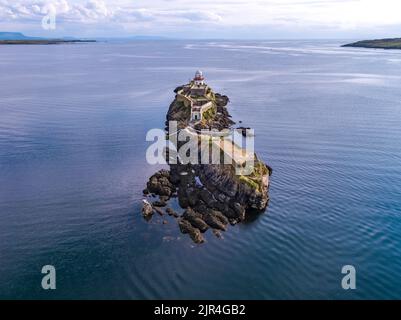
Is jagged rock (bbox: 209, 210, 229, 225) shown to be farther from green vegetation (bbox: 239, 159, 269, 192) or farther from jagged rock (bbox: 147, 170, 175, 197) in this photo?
jagged rock (bbox: 147, 170, 175, 197)

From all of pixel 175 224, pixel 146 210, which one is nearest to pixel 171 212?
pixel 175 224

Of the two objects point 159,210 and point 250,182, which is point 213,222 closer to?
point 159,210

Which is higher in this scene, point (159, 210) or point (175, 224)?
point (159, 210)

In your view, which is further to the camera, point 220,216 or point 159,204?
point 159,204

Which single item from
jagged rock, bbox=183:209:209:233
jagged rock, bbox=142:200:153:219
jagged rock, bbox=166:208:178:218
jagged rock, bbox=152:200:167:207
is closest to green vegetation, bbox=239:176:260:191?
jagged rock, bbox=183:209:209:233

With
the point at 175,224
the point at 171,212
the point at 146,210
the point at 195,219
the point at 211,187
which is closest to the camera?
the point at 195,219

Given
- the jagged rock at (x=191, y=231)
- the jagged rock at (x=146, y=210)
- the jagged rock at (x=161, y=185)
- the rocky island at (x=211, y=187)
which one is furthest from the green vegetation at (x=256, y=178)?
the jagged rock at (x=146, y=210)

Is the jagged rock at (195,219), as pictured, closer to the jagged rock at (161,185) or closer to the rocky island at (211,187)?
the rocky island at (211,187)

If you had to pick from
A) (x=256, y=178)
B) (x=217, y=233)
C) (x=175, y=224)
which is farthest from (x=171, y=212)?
(x=256, y=178)

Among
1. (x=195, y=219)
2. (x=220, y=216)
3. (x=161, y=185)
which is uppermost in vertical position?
(x=161, y=185)

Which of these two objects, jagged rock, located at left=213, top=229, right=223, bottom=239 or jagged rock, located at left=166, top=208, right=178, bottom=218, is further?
jagged rock, located at left=166, top=208, right=178, bottom=218

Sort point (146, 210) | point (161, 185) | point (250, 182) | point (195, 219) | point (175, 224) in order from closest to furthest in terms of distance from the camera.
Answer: point (195, 219) < point (175, 224) < point (146, 210) < point (250, 182) < point (161, 185)
